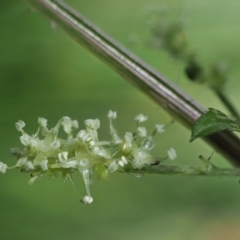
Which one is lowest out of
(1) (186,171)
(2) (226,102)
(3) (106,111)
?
(1) (186,171)

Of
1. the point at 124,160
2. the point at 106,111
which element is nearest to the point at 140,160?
the point at 124,160

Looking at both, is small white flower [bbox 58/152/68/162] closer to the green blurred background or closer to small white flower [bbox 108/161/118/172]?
small white flower [bbox 108/161/118/172]

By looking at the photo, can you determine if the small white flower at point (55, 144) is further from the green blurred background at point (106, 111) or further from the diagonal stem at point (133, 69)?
the green blurred background at point (106, 111)

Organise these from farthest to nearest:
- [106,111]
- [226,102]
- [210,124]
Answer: [106,111] → [226,102] → [210,124]

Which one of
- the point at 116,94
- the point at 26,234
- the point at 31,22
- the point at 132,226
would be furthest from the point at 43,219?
the point at 31,22

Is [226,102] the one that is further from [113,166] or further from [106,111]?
[106,111]

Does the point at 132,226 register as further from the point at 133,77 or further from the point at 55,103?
the point at 133,77
